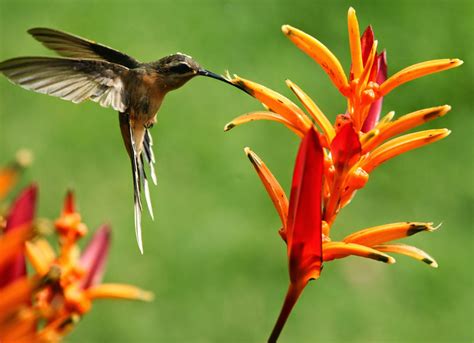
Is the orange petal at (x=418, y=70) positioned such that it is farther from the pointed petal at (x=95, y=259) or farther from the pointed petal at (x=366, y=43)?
the pointed petal at (x=95, y=259)

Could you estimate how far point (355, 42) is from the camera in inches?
49.8

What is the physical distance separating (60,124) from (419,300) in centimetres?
197

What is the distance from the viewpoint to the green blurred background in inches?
147

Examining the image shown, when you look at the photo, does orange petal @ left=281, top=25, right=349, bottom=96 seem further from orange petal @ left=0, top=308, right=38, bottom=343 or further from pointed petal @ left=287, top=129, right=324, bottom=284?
orange petal @ left=0, top=308, right=38, bottom=343

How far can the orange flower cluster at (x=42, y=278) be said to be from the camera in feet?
2.62

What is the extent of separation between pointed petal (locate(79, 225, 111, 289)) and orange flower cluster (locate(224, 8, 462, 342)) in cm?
30

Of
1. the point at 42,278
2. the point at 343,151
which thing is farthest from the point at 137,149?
the point at 42,278

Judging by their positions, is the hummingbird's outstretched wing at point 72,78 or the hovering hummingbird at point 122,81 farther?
the hovering hummingbird at point 122,81

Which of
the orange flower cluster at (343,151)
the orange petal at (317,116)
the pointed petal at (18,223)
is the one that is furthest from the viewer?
the orange petal at (317,116)

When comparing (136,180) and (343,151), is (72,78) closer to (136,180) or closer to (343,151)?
(136,180)

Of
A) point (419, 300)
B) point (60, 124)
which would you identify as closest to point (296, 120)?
point (419, 300)

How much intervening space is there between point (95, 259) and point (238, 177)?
2.90m

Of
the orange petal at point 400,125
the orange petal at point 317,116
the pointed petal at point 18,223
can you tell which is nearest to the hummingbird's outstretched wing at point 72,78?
the pointed petal at point 18,223

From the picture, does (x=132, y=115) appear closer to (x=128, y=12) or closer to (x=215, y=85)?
(x=215, y=85)
